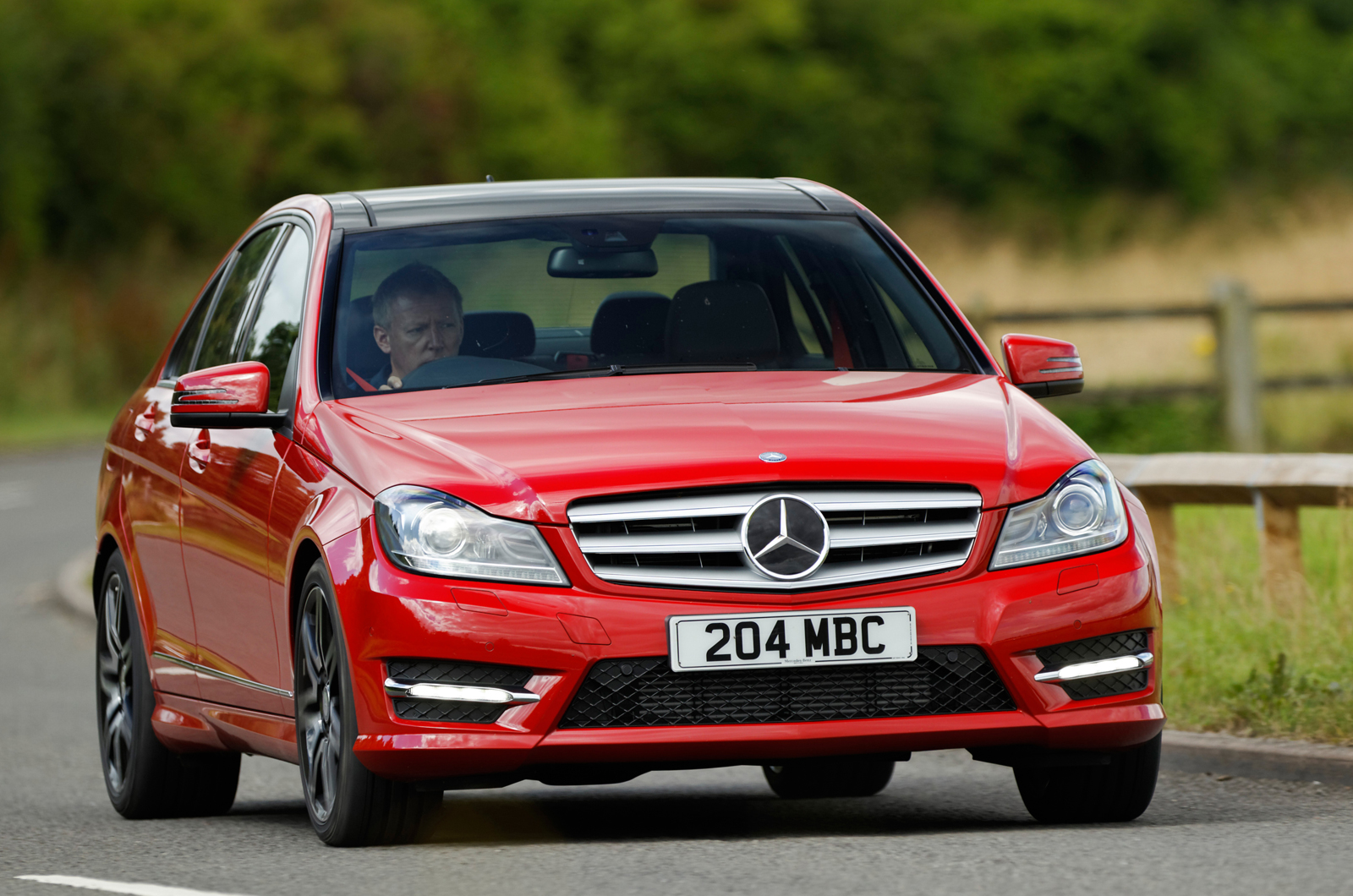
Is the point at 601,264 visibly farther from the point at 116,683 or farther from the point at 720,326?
the point at 116,683

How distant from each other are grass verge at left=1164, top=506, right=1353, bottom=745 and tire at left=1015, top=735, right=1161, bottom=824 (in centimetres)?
138

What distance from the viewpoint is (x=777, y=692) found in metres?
6.07

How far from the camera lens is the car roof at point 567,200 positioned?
24.5ft

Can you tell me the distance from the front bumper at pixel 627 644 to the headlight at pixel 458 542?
0.03 meters

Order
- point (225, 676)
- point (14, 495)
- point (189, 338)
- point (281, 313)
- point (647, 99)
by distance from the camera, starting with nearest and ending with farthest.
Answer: point (225, 676) → point (281, 313) → point (189, 338) → point (14, 495) → point (647, 99)

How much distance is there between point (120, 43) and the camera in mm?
41844

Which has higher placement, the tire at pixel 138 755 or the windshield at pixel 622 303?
the windshield at pixel 622 303

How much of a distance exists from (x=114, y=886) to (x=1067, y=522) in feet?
7.72

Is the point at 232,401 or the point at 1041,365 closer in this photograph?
the point at 232,401

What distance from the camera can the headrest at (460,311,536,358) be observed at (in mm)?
7145

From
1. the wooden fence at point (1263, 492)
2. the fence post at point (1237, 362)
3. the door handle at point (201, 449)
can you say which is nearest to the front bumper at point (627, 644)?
the door handle at point (201, 449)

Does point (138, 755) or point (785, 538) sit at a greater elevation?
point (785, 538)

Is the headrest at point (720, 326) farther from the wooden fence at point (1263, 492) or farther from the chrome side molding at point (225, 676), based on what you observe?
the wooden fence at point (1263, 492)

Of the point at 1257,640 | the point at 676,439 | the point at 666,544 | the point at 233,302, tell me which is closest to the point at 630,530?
the point at 666,544
